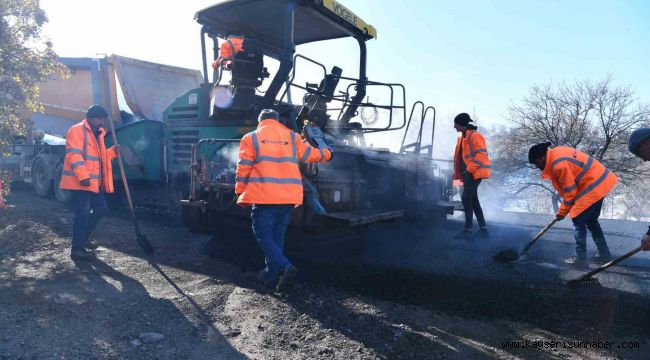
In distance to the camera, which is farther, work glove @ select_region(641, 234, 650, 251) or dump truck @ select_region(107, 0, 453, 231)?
dump truck @ select_region(107, 0, 453, 231)

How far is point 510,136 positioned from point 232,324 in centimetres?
2552

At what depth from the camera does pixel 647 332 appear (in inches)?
113

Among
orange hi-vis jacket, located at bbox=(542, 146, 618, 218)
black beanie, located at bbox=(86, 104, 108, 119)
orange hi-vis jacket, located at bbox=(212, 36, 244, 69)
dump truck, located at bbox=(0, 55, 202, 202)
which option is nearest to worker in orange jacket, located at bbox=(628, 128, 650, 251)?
orange hi-vis jacket, located at bbox=(542, 146, 618, 218)

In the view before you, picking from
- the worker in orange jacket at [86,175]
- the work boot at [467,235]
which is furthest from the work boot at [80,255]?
the work boot at [467,235]

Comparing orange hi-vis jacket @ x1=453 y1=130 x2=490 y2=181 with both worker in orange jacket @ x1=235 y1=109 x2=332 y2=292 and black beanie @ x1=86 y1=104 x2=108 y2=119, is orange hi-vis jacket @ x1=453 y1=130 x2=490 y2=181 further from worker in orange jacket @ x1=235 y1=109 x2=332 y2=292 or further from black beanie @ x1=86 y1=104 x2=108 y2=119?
→ black beanie @ x1=86 y1=104 x2=108 y2=119

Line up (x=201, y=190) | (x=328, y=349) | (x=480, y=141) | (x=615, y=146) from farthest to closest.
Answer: (x=615, y=146), (x=480, y=141), (x=201, y=190), (x=328, y=349)

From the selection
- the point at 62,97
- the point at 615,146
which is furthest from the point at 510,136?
the point at 62,97

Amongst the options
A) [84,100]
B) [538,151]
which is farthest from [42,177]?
[538,151]

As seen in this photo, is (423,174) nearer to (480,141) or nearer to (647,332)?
(480,141)

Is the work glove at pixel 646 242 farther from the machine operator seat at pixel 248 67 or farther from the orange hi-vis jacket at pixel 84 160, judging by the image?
the orange hi-vis jacket at pixel 84 160

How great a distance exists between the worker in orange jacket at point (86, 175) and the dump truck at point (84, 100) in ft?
9.98

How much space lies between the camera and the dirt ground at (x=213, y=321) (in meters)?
2.48

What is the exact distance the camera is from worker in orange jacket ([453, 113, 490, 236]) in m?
5.52

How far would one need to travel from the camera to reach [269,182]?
355 cm
